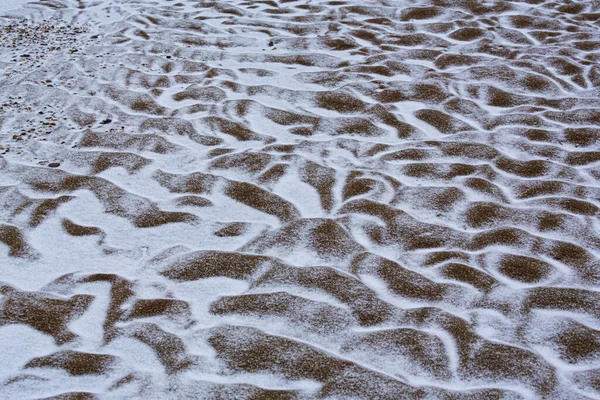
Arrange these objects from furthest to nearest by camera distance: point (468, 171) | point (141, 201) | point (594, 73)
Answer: point (594, 73) → point (468, 171) → point (141, 201)

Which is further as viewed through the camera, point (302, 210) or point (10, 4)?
point (10, 4)

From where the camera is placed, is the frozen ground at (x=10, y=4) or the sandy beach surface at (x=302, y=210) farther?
the frozen ground at (x=10, y=4)

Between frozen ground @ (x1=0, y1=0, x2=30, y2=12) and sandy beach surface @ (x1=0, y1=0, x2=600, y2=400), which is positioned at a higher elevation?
frozen ground @ (x1=0, y1=0, x2=30, y2=12)

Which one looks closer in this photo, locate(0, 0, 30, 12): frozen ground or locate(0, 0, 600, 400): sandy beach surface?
locate(0, 0, 600, 400): sandy beach surface

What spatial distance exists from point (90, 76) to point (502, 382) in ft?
11.8

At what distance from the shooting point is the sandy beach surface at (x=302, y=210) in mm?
2066

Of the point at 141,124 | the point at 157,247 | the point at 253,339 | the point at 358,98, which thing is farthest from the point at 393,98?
the point at 253,339

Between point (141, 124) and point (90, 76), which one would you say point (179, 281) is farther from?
point (90, 76)

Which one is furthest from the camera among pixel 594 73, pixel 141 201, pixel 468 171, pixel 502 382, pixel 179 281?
pixel 594 73

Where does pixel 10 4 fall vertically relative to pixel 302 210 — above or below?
above

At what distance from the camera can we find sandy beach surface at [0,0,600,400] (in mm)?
2066

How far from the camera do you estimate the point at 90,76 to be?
420 cm

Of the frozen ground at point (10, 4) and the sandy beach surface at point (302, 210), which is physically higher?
the frozen ground at point (10, 4)

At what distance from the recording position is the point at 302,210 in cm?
287
